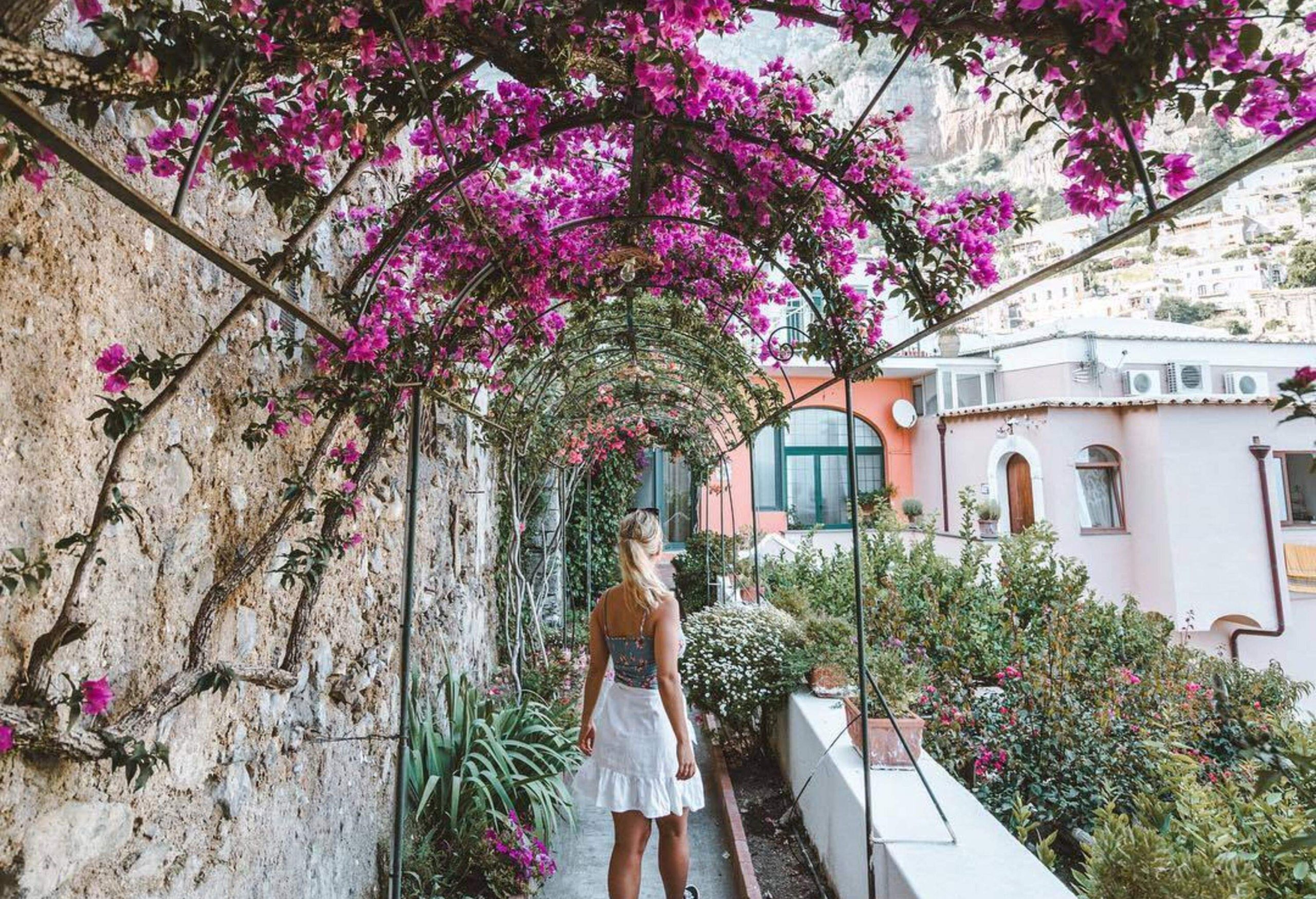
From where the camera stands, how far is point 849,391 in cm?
238

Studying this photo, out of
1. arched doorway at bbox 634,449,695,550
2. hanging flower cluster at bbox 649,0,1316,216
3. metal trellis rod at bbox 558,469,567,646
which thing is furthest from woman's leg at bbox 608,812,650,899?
arched doorway at bbox 634,449,695,550

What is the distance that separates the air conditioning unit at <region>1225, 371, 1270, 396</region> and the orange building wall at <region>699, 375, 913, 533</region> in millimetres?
5457

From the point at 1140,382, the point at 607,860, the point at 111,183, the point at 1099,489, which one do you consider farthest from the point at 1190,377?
the point at 111,183

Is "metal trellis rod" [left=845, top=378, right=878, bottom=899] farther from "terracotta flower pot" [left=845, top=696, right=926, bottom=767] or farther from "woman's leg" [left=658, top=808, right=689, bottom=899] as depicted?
"woman's leg" [left=658, top=808, right=689, bottom=899]

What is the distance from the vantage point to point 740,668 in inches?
143

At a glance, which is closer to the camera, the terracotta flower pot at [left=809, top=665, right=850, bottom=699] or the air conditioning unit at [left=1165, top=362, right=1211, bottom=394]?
the terracotta flower pot at [left=809, top=665, right=850, bottom=699]

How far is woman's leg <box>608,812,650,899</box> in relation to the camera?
2.28 m

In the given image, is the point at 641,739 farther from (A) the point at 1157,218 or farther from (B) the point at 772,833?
(A) the point at 1157,218

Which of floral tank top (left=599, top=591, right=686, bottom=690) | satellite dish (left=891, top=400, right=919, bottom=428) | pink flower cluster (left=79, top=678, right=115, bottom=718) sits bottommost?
floral tank top (left=599, top=591, right=686, bottom=690)

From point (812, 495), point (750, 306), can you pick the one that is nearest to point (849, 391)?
point (750, 306)

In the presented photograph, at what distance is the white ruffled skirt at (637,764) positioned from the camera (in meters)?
2.27

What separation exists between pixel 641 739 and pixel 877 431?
12.8 m

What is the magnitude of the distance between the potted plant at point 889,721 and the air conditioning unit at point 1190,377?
1286 cm

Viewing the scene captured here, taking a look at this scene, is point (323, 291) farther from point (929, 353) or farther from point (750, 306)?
point (929, 353)
